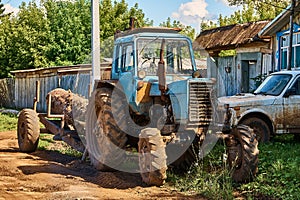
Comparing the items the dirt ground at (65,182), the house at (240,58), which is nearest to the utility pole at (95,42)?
the dirt ground at (65,182)

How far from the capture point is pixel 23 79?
27344 mm

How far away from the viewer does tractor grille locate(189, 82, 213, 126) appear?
825 cm

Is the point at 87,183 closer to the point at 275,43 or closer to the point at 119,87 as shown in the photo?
the point at 119,87

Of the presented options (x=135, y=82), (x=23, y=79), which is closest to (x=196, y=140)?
(x=135, y=82)

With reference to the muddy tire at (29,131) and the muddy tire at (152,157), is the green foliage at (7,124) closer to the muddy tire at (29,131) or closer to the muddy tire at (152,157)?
the muddy tire at (29,131)

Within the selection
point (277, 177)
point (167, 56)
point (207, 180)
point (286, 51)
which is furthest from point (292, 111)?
point (286, 51)

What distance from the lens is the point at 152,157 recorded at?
7676 mm

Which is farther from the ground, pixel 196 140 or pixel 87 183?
pixel 196 140

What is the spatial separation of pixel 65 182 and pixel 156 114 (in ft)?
6.43

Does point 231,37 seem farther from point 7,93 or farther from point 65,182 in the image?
point 65,182

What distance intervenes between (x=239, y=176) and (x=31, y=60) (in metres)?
24.7

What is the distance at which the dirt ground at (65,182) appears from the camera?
24.3 feet

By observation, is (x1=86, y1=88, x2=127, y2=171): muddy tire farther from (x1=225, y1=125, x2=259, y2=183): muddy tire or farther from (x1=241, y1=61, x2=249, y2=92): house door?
(x1=241, y1=61, x2=249, y2=92): house door

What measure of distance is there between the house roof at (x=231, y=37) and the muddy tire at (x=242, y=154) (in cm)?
1238
